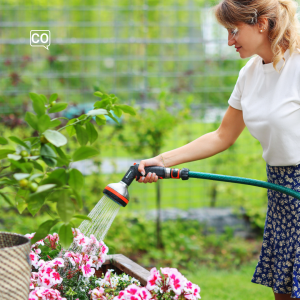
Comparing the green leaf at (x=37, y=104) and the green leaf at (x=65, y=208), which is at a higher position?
the green leaf at (x=37, y=104)

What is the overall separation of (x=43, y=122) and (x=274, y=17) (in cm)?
101

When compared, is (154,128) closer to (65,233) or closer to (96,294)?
(96,294)

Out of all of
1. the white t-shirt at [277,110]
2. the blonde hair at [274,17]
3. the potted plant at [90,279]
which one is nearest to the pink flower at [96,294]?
the potted plant at [90,279]

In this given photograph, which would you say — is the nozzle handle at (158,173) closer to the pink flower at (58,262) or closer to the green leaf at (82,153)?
the pink flower at (58,262)

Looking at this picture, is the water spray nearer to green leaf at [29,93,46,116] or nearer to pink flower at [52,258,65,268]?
pink flower at [52,258,65,268]

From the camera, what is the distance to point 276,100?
58.4 inches

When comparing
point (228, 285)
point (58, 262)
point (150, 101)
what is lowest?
point (228, 285)

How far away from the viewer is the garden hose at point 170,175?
1.39 metres

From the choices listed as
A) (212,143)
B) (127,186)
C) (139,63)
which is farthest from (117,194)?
(139,63)

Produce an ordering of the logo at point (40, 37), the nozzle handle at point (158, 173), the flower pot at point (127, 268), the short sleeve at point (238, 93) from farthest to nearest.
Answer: the logo at point (40, 37) < the short sleeve at point (238, 93) < the flower pot at point (127, 268) < the nozzle handle at point (158, 173)

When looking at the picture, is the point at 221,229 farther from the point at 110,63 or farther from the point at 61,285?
the point at 61,285

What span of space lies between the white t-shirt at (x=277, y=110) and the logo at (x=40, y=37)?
232 cm

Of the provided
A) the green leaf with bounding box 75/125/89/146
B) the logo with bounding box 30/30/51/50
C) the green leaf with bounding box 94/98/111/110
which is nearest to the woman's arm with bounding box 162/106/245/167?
the green leaf with bounding box 94/98/111/110

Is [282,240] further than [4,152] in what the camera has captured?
Yes
